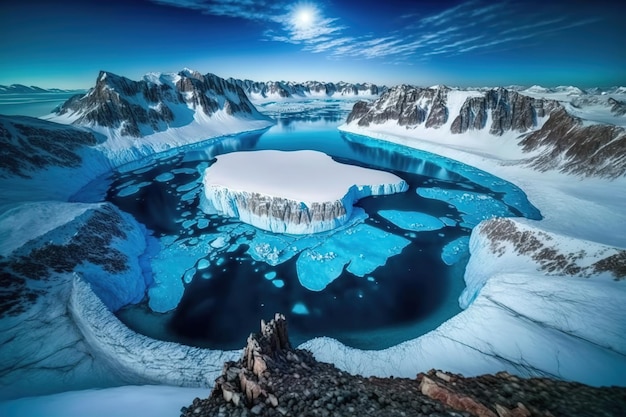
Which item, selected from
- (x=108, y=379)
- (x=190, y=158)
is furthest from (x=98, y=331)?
(x=190, y=158)

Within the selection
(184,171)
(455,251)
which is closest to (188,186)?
(184,171)

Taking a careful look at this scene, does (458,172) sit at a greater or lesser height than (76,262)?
lesser

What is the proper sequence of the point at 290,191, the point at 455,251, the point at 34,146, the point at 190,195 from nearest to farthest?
the point at 455,251 → the point at 290,191 → the point at 190,195 → the point at 34,146

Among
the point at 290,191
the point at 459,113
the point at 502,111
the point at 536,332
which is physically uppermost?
the point at 502,111

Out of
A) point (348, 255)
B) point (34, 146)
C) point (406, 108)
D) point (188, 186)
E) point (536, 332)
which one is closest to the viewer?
point (536, 332)

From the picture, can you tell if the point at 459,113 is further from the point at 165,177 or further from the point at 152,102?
the point at 152,102

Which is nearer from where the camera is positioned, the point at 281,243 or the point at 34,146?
the point at 281,243

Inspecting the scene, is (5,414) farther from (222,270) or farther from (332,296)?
(332,296)

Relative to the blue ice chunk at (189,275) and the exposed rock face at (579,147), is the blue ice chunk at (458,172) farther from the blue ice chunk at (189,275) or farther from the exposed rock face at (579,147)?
A: the blue ice chunk at (189,275)
